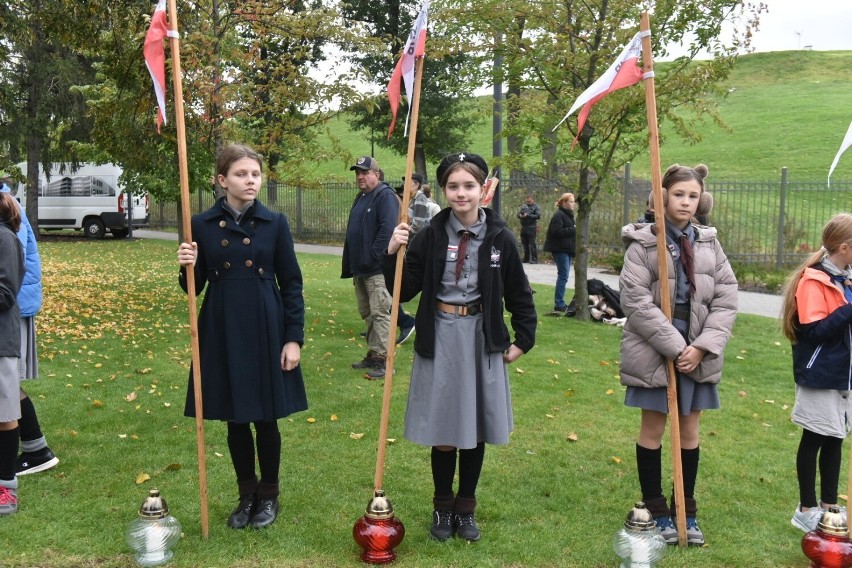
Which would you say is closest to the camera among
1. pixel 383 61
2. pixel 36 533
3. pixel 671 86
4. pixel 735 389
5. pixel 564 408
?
pixel 36 533

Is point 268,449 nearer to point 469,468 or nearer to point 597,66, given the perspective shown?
point 469,468

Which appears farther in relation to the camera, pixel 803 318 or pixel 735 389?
pixel 735 389

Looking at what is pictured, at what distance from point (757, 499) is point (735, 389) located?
122 inches

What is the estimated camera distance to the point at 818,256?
15.0 ft

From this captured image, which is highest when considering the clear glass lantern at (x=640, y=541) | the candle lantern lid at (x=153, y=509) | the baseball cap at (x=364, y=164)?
the baseball cap at (x=364, y=164)

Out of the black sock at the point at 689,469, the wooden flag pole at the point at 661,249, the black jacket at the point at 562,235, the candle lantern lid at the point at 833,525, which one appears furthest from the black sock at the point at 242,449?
the black jacket at the point at 562,235

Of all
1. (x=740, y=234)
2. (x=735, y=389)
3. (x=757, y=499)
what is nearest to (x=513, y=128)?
(x=735, y=389)

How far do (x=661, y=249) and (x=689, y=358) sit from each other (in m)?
0.58

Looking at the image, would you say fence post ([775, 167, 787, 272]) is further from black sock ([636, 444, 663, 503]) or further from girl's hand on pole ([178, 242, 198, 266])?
girl's hand on pole ([178, 242, 198, 266])

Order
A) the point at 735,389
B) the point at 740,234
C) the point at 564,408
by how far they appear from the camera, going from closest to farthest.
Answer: the point at 564,408, the point at 735,389, the point at 740,234

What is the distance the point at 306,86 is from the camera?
983 centimetres

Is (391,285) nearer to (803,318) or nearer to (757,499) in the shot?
(803,318)

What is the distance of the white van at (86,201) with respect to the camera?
90.0 ft

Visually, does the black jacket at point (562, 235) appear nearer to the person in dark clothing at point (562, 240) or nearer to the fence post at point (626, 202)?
the person in dark clothing at point (562, 240)
